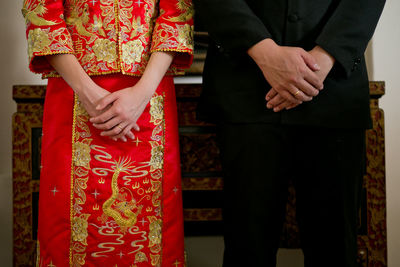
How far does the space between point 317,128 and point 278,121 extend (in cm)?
9

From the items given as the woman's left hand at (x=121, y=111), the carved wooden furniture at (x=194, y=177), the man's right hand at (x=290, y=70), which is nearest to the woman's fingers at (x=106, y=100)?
the woman's left hand at (x=121, y=111)

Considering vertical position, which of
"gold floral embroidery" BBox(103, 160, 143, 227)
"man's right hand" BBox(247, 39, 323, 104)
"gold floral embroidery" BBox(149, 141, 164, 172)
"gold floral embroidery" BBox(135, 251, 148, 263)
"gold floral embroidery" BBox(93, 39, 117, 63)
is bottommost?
"gold floral embroidery" BBox(135, 251, 148, 263)

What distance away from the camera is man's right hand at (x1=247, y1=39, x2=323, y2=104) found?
75 centimetres

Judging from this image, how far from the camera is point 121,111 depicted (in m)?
0.82

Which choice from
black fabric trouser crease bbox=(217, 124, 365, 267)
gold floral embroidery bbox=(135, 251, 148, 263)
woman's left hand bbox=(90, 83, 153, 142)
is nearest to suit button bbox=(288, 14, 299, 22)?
black fabric trouser crease bbox=(217, 124, 365, 267)

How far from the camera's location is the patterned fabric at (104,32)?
84cm

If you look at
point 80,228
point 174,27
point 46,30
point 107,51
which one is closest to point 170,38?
point 174,27

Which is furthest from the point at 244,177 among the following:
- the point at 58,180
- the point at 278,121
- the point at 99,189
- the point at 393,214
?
the point at 393,214

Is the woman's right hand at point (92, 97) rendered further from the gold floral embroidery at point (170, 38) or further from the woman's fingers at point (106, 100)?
the gold floral embroidery at point (170, 38)

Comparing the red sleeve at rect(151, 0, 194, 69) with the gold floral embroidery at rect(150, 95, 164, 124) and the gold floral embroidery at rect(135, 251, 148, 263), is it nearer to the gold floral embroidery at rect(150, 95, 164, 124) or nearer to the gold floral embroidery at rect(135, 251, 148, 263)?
the gold floral embroidery at rect(150, 95, 164, 124)

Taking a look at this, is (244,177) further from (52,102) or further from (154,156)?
(52,102)

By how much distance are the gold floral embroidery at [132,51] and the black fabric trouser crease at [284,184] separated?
29cm

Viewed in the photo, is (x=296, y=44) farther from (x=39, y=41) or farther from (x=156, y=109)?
(x=39, y=41)

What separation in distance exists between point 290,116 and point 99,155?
478 millimetres
